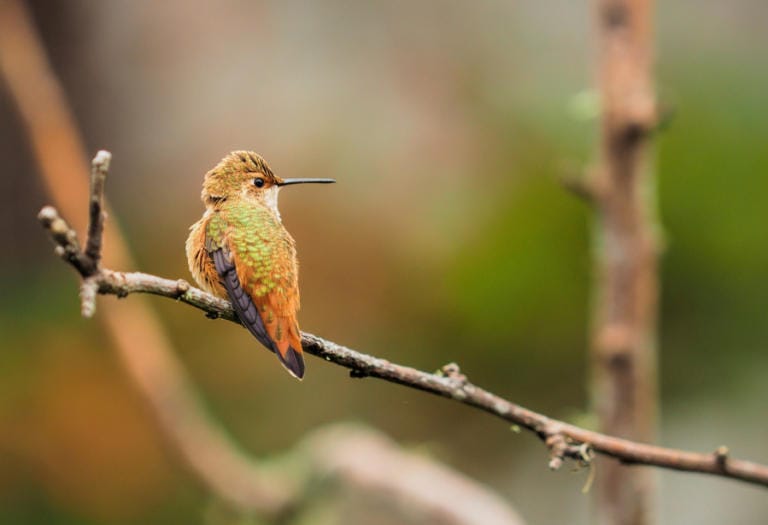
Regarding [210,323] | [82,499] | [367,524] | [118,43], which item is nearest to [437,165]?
[210,323]

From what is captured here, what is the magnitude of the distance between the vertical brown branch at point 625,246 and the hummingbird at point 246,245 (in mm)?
1993

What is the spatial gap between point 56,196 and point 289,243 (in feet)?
9.31

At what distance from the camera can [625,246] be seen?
3.41m

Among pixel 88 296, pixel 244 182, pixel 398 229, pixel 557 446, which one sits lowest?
pixel 88 296

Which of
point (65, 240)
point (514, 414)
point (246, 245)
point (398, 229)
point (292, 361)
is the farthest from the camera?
point (398, 229)

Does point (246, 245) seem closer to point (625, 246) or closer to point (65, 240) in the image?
point (65, 240)

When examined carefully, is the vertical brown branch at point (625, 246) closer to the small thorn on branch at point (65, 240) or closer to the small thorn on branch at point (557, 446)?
the small thorn on branch at point (557, 446)

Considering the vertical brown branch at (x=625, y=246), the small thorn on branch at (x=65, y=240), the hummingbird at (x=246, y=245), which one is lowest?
the small thorn on branch at (x=65, y=240)

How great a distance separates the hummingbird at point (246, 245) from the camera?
1.52m

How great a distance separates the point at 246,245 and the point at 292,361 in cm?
38

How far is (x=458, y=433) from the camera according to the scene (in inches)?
231

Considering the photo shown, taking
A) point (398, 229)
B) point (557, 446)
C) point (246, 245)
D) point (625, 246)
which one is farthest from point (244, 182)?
point (398, 229)

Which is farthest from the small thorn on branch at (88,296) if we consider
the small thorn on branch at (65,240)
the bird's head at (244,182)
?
the bird's head at (244,182)

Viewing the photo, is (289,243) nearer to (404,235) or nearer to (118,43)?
(404,235)
